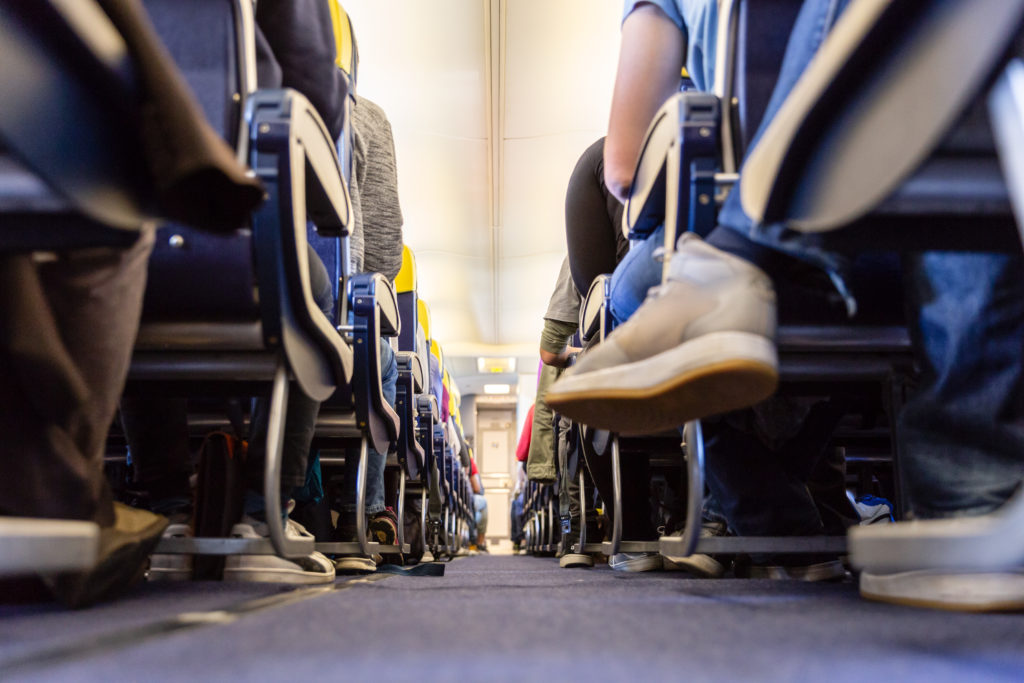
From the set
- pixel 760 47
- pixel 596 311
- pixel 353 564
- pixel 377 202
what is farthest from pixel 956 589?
pixel 377 202

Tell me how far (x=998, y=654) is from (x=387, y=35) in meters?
4.42

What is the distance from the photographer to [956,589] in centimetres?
83

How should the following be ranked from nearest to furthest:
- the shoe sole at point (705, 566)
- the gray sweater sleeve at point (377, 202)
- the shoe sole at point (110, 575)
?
the shoe sole at point (110, 575)
the shoe sole at point (705, 566)
the gray sweater sleeve at point (377, 202)

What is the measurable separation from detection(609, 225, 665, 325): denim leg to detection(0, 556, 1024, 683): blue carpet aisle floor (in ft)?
1.84

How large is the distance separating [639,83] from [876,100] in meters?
0.89

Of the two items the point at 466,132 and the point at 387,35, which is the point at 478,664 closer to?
the point at 387,35

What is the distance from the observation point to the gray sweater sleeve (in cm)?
243

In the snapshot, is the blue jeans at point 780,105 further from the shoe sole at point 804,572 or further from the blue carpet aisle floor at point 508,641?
the shoe sole at point 804,572

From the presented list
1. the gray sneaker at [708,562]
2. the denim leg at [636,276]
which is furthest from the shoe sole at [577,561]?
the denim leg at [636,276]

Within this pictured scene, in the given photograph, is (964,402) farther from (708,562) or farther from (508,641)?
(708,562)

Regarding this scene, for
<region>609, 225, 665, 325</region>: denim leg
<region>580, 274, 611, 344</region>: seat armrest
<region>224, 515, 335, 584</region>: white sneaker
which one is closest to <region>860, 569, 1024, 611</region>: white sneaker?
<region>609, 225, 665, 325</region>: denim leg

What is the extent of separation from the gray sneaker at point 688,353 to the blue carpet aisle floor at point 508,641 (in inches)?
10.3

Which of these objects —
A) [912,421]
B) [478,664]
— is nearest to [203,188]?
[478,664]

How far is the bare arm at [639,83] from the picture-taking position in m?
1.47
